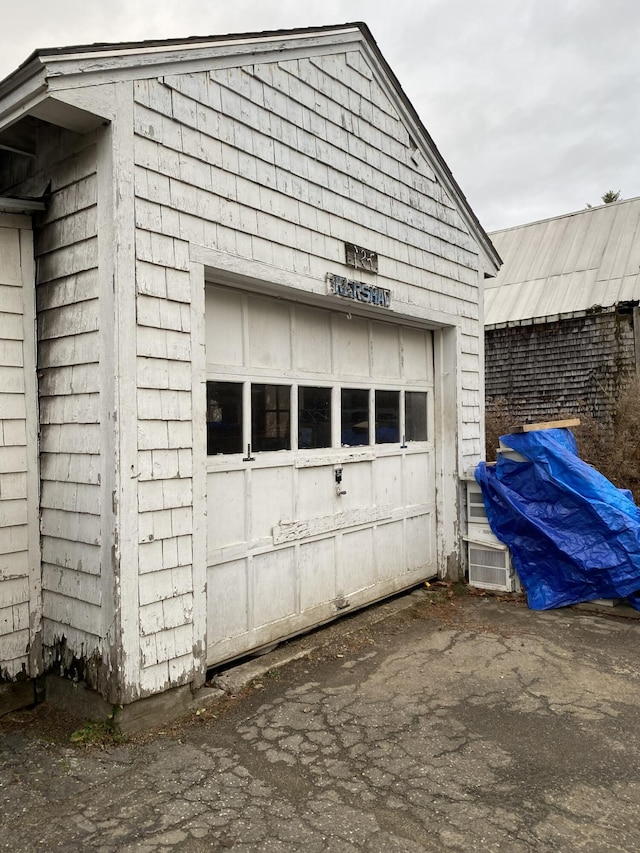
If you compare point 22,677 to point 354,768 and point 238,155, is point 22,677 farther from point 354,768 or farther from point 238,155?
point 238,155

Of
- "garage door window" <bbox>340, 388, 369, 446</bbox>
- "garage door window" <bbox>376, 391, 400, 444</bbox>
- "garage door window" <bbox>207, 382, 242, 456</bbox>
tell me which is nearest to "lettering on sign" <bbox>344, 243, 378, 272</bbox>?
"garage door window" <bbox>340, 388, 369, 446</bbox>

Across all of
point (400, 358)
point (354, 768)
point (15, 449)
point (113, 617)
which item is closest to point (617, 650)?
point (354, 768)

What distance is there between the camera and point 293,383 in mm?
4461

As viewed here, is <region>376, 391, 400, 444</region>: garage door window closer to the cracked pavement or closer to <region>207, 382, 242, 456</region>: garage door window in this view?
<region>207, 382, 242, 456</region>: garage door window

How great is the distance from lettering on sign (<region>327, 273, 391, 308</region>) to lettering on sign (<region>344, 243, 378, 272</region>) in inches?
5.2

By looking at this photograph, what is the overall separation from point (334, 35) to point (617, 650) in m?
5.11

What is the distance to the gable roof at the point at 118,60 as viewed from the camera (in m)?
2.87

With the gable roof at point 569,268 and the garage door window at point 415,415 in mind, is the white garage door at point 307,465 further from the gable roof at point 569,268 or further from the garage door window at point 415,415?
the gable roof at point 569,268

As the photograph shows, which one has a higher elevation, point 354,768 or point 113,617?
point 113,617

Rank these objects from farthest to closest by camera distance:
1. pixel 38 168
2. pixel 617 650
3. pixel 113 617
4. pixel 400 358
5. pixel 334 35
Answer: pixel 400 358 → pixel 334 35 → pixel 617 650 → pixel 38 168 → pixel 113 617

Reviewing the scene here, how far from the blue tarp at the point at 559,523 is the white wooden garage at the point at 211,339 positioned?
0.95 m

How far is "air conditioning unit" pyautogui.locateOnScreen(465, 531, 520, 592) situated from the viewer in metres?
5.74

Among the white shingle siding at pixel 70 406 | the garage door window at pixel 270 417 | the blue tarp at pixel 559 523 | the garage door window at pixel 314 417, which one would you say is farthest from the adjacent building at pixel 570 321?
the white shingle siding at pixel 70 406

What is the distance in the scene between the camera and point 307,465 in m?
4.57
